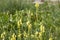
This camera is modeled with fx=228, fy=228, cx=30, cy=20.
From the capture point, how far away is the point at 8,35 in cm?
377

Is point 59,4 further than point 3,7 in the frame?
Yes

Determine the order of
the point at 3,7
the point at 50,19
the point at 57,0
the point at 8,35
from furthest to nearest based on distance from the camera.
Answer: the point at 57,0 → the point at 3,7 → the point at 50,19 → the point at 8,35

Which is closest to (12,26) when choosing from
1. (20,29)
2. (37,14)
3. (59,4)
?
(20,29)

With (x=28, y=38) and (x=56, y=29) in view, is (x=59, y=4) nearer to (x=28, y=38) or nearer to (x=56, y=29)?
(x=56, y=29)

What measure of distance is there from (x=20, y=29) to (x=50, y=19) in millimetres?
829

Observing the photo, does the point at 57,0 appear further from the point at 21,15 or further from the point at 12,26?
the point at 12,26

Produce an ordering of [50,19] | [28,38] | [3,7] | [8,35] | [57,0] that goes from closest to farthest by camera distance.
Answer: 1. [28,38]
2. [8,35]
3. [50,19]
4. [3,7]
5. [57,0]

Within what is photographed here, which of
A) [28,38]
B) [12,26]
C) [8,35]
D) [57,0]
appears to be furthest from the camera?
[57,0]

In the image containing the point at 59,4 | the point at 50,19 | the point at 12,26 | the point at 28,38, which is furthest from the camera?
the point at 59,4

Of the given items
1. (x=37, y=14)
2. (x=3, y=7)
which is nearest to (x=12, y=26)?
(x=37, y=14)

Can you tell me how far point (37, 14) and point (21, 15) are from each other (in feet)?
1.11

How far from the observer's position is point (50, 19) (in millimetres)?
4520

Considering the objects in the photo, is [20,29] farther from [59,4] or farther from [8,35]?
[59,4]

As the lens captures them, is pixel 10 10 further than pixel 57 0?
No
